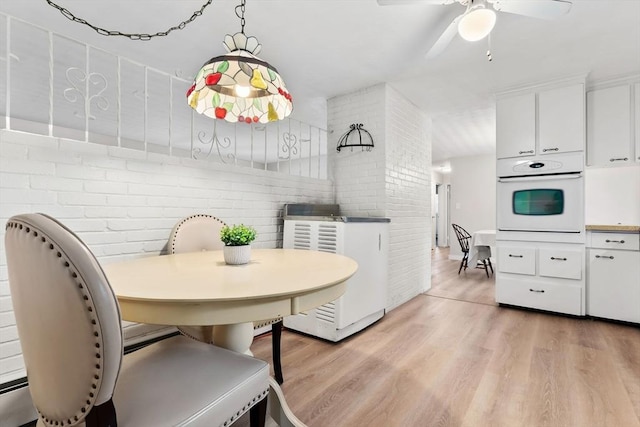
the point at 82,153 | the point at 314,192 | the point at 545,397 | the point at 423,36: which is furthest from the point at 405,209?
the point at 82,153

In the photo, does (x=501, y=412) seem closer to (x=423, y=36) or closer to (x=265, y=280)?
(x=265, y=280)

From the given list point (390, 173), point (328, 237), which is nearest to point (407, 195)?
point (390, 173)

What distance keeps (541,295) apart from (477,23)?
8.92 ft

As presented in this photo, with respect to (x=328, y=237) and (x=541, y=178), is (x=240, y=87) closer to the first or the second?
(x=328, y=237)

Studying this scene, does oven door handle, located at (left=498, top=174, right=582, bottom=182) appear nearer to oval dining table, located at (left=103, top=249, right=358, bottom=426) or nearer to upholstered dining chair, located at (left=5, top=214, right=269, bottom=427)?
oval dining table, located at (left=103, top=249, right=358, bottom=426)

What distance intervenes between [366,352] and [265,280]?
1456mm

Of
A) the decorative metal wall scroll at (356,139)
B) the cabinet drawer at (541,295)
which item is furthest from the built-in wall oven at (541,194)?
the decorative metal wall scroll at (356,139)

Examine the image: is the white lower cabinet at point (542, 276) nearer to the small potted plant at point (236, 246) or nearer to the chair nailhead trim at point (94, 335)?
the small potted plant at point (236, 246)

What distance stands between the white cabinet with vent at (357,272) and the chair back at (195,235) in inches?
29.3

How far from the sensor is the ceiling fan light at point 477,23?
154 centimetres

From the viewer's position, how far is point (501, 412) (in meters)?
1.51

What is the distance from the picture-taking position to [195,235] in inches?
78.2

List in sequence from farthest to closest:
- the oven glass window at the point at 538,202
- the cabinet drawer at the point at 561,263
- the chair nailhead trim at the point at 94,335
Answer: the oven glass window at the point at 538,202, the cabinet drawer at the point at 561,263, the chair nailhead trim at the point at 94,335

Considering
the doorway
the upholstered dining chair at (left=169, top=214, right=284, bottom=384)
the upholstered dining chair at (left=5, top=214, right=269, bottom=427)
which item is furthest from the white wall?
the upholstered dining chair at (left=5, top=214, right=269, bottom=427)
